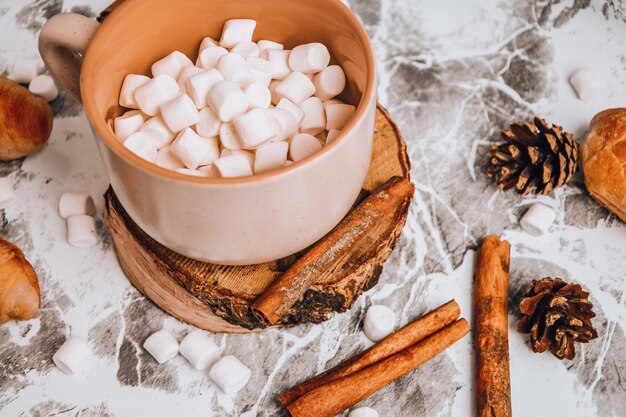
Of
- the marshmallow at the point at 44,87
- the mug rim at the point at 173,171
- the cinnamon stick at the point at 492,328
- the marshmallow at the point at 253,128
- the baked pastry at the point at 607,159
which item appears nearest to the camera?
the mug rim at the point at 173,171

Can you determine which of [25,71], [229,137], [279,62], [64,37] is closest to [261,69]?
[279,62]

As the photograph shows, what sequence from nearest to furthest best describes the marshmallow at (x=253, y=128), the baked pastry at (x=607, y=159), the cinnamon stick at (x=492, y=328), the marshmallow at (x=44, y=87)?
the marshmallow at (x=253, y=128), the cinnamon stick at (x=492, y=328), the baked pastry at (x=607, y=159), the marshmallow at (x=44, y=87)

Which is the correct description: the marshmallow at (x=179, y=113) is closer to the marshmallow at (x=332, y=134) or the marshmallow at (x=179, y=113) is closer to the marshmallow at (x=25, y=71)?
the marshmallow at (x=332, y=134)

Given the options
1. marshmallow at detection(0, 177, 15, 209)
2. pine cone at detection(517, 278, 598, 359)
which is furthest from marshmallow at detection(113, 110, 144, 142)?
pine cone at detection(517, 278, 598, 359)

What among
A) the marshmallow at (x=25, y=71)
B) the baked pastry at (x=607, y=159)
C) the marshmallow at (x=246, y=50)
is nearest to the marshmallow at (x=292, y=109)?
the marshmallow at (x=246, y=50)

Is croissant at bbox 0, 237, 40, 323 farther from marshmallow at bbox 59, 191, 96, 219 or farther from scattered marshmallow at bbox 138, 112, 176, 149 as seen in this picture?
scattered marshmallow at bbox 138, 112, 176, 149

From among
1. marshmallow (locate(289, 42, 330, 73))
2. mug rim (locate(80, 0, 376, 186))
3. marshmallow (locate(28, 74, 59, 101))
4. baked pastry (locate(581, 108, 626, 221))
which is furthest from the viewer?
marshmallow (locate(28, 74, 59, 101))
